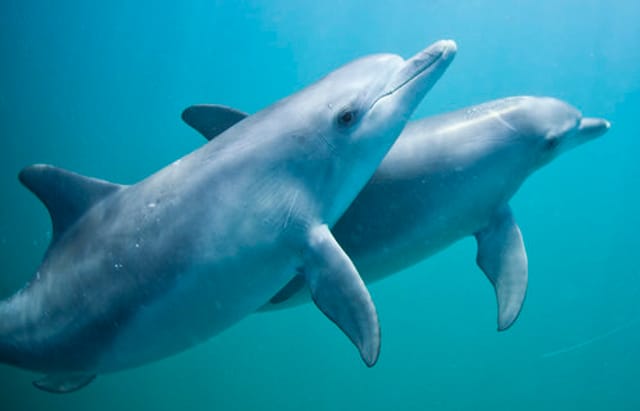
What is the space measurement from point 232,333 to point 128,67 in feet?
51.2

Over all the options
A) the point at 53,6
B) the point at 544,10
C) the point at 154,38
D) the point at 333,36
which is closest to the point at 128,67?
the point at 154,38

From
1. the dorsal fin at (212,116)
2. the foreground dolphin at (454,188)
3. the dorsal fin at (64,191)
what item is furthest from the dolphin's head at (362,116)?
the dorsal fin at (64,191)

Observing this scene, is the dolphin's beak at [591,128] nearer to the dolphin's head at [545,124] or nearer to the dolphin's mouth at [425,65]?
the dolphin's head at [545,124]

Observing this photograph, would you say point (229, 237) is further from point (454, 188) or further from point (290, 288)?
point (454, 188)

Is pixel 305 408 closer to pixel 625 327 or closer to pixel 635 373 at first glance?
pixel 635 373

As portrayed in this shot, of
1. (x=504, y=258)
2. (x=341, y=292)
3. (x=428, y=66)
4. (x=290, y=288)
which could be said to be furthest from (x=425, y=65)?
(x=504, y=258)

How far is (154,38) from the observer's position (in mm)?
25484

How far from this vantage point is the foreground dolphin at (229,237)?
3.66m

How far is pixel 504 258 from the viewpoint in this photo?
522 centimetres

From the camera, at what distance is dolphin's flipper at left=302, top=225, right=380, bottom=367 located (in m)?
3.53

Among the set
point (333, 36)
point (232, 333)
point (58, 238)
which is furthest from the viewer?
point (333, 36)

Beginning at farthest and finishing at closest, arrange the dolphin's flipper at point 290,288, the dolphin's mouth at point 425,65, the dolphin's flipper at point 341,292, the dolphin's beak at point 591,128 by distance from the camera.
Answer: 1. the dolphin's beak at point 591,128
2. the dolphin's flipper at point 290,288
3. the dolphin's mouth at point 425,65
4. the dolphin's flipper at point 341,292

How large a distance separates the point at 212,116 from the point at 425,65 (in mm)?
2455

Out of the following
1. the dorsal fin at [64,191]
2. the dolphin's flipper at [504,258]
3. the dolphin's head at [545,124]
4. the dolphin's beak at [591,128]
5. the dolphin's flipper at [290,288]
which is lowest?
the dolphin's flipper at [504,258]
